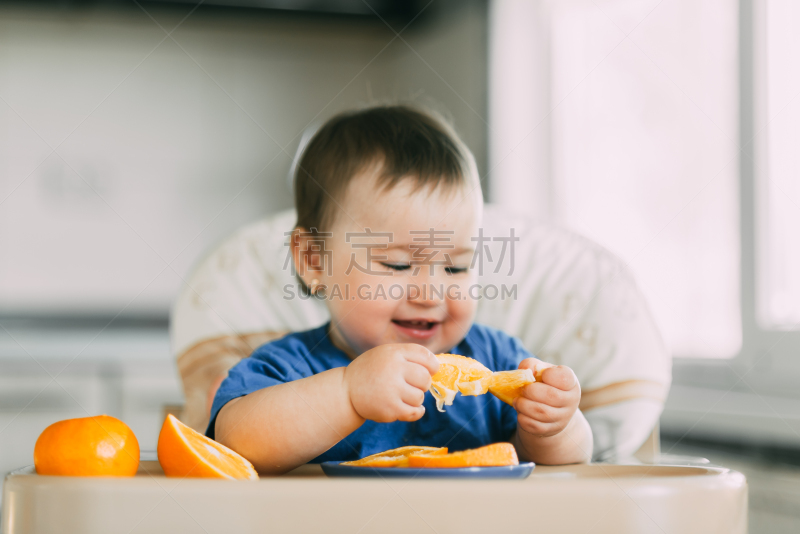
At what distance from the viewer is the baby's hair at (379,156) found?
0.78 m

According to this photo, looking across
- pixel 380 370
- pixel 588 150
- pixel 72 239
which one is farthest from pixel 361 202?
pixel 72 239

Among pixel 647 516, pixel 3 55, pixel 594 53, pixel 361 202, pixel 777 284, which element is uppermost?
pixel 3 55

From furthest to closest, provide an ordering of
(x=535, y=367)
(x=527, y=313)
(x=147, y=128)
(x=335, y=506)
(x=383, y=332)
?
1. (x=147, y=128)
2. (x=527, y=313)
3. (x=383, y=332)
4. (x=535, y=367)
5. (x=335, y=506)

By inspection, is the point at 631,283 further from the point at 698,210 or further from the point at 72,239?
the point at 72,239

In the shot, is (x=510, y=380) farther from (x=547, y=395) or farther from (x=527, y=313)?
(x=527, y=313)

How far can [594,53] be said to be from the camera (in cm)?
200

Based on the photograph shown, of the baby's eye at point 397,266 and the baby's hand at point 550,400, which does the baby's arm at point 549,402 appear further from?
the baby's eye at point 397,266

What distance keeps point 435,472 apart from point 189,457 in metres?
0.18

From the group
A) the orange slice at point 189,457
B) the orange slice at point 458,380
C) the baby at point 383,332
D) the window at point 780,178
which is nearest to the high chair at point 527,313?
the baby at point 383,332

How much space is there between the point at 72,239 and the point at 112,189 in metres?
0.29

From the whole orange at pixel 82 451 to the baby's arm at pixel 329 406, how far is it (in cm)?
13

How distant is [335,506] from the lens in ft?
1.36

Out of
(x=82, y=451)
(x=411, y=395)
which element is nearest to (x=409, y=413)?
(x=411, y=395)

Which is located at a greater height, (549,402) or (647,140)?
(647,140)
